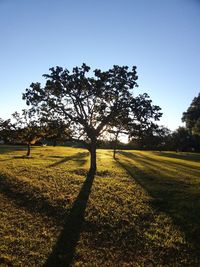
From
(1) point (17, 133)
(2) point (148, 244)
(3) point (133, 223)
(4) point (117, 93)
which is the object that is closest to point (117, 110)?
(4) point (117, 93)

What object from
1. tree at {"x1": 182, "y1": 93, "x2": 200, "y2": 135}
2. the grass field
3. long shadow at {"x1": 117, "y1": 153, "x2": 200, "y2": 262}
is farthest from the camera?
tree at {"x1": 182, "y1": 93, "x2": 200, "y2": 135}

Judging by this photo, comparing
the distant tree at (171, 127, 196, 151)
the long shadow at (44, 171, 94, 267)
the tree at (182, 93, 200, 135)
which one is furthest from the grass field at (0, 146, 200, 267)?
the distant tree at (171, 127, 196, 151)

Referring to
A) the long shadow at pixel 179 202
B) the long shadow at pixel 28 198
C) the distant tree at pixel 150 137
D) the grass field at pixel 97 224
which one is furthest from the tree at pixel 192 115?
the long shadow at pixel 28 198

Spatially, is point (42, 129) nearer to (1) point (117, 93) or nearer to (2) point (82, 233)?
(1) point (117, 93)

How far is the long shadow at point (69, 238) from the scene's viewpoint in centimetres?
1103

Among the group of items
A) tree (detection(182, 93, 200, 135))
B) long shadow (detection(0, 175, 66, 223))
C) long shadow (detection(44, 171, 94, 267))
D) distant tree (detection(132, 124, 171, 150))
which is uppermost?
tree (detection(182, 93, 200, 135))

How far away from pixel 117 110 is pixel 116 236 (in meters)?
18.8

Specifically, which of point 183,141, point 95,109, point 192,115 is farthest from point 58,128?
point 183,141

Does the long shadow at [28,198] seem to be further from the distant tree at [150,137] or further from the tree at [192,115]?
the tree at [192,115]

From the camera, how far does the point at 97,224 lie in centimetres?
1498

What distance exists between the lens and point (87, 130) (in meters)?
30.8

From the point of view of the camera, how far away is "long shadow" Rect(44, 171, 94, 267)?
36.2 ft

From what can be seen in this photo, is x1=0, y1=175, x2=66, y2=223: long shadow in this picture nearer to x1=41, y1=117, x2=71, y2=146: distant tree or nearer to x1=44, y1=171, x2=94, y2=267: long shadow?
x1=44, y1=171, x2=94, y2=267: long shadow

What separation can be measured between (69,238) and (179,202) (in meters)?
9.80
